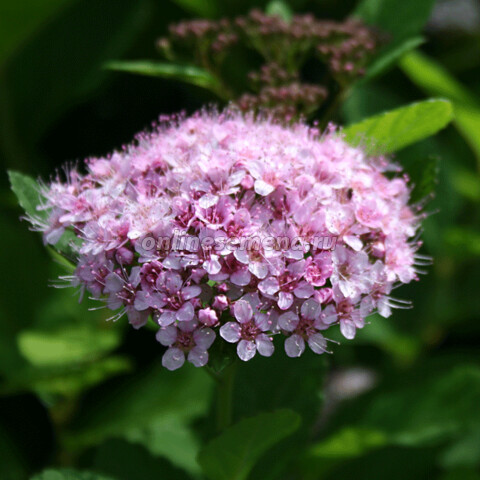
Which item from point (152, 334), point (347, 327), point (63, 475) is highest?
point (152, 334)

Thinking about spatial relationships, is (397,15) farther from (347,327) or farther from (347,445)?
(347,445)

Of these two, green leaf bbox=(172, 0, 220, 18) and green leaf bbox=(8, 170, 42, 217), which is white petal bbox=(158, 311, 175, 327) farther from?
green leaf bbox=(172, 0, 220, 18)

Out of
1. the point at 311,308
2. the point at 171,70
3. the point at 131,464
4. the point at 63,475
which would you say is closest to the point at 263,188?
the point at 311,308

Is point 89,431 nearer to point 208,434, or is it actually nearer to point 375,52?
point 208,434

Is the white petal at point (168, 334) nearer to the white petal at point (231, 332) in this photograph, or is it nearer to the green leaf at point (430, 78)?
the white petal at point (231, 332)

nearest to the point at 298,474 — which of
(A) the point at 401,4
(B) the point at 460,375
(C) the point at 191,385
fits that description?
(C) the point at 191,385

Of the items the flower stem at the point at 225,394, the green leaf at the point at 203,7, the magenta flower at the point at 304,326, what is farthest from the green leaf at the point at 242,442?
the green leaf at the point at 203,7
